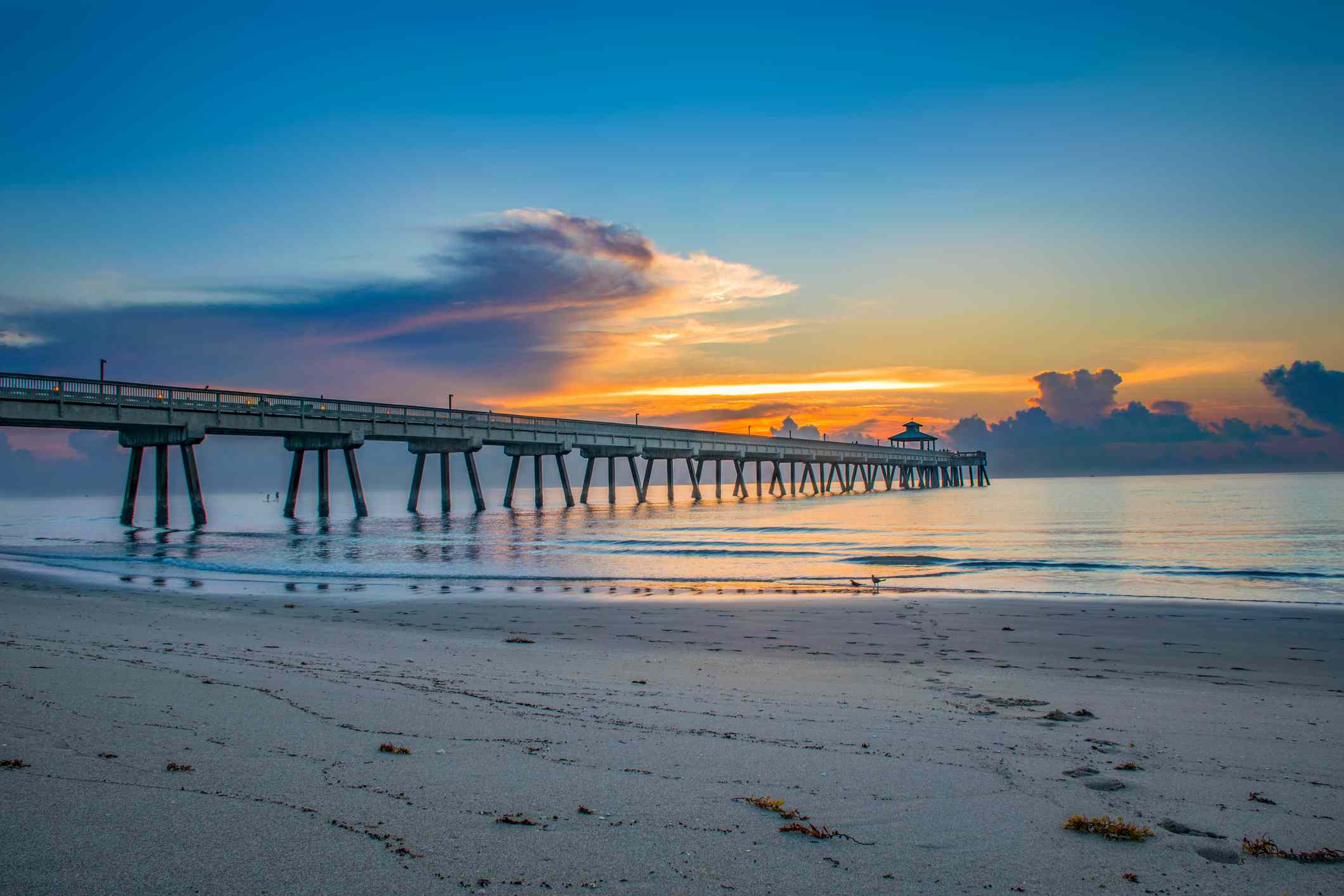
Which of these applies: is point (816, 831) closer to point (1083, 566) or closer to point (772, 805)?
point (772, 805)

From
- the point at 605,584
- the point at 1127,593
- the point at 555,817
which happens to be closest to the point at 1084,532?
the point at 1127,593

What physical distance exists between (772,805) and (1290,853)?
107 inches

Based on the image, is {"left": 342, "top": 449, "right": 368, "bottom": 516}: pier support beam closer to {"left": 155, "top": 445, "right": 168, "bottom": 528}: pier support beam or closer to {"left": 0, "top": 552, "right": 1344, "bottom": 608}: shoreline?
{"left": 155, "top": 445, "right": 168, "bottom": 528}: pier support beam

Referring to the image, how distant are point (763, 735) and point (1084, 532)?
37.2 metres

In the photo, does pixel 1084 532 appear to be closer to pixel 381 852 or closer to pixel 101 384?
pixel 381 852

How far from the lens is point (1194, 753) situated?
5.88 m

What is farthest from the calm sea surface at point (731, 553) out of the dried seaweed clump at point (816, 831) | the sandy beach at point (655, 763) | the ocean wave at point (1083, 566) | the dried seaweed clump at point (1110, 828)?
the dried seaweed clump at point (816, 831)

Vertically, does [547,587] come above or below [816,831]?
below

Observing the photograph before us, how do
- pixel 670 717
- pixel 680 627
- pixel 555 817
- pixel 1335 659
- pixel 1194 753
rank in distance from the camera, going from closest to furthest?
pixel 555 817, pixel 1194 753, pixel 670 717, pixel 1335 659, pixel 680 627

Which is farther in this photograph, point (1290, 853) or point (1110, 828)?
point (1110, 828)

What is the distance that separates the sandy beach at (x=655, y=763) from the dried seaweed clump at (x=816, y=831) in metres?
0.05

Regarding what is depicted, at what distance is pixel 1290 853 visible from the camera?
413 centimetres

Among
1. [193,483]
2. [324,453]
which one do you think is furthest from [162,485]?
[324,453]

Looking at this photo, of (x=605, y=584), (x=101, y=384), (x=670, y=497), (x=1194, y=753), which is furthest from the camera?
(x=670, y=497)
